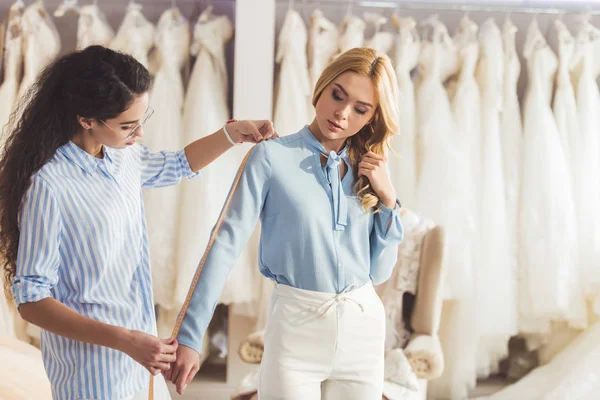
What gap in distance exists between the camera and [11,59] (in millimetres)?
2596

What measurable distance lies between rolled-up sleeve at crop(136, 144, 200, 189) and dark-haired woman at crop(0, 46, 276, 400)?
0.56 feet

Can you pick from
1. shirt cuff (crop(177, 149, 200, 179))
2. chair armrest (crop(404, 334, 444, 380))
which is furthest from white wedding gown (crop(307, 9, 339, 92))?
shirt cuff (crop(177, 149, 200, 179))

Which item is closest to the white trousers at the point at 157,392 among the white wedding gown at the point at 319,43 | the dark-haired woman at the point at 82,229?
the dark-haired woman at the point at 82,229

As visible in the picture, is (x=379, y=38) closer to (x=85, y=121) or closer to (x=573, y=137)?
(x=573, y=137)

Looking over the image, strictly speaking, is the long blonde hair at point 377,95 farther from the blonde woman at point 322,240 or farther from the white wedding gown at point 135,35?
the white wedding gown at point 135,35

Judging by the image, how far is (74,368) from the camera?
1158 mm

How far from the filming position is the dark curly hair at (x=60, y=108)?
1.15m

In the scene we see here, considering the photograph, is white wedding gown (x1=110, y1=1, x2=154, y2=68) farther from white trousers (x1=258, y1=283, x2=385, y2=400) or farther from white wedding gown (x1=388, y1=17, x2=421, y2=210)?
white trousers (x1=258, y1=283, x2=385, y2=400)

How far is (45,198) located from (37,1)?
6.06ft

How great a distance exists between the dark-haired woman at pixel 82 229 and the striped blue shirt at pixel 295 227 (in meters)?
0.16

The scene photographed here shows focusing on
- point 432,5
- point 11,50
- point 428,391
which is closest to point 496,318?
point 428,391

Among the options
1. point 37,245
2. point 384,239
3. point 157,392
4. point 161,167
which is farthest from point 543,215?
point 37,245

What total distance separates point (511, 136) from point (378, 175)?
1.64 meters

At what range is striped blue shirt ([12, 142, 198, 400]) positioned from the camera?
109 cm
